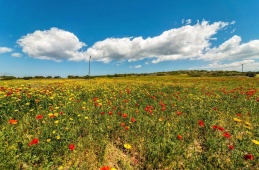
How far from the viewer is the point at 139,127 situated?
5.30 metres

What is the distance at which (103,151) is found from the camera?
4.21 m

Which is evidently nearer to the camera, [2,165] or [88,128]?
[2,165]

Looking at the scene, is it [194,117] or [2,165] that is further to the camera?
[194,117]

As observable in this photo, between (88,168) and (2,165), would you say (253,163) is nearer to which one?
(88,168)

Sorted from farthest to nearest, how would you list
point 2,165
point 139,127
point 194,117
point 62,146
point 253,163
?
point 194,117 < point 139,127 < point 62,146 < point 253,163 < point 2,165

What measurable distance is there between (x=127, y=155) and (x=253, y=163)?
2.48m

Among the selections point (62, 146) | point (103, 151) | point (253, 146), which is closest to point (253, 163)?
point (253, 146)

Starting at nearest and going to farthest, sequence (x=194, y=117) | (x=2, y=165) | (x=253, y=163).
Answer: (x=2, y=165) < (x=253, y=163) < (x=194, y=117)

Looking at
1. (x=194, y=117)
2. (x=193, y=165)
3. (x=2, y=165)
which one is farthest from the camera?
(x=194, y=117)

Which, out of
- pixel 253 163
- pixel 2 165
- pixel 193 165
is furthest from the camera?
→ pixel 253 163

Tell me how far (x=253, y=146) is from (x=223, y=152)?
0.66 m

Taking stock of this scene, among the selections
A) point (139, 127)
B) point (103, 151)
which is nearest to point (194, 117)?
point (139, 127)

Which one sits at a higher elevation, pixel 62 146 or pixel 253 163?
pixel 62 146

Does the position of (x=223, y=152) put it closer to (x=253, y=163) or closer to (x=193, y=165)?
(x=253, y=163)
